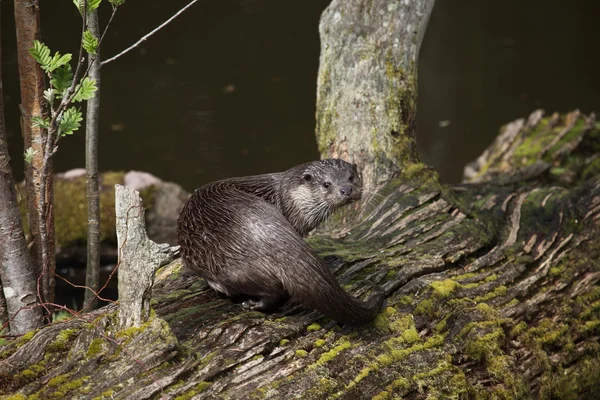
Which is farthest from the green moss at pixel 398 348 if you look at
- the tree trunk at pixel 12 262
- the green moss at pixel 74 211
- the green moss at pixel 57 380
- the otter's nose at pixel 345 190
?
the green moss at pixel 74 211

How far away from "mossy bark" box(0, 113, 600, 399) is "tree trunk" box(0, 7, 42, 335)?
1.54 feet

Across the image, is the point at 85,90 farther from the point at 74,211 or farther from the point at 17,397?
the point at 74,211

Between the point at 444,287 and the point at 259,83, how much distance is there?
5.87 meters

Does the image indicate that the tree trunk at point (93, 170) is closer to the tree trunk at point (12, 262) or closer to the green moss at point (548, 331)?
the tree trunk at point (12, 262)

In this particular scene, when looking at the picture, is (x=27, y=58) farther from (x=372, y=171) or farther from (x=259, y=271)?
(x=372, y=171)

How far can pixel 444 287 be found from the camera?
3.43m

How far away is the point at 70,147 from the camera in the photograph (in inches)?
305

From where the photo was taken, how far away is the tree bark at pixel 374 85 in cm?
455

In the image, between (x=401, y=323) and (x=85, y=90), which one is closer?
(x=85, y=90)

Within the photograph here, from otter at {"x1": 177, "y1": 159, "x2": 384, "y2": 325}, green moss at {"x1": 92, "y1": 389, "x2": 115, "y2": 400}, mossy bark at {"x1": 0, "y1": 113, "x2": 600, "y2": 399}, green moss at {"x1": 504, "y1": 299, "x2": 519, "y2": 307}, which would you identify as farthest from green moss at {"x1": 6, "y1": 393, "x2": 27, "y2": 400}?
green moss at {"x1": 504, "y1": 299, "x2": 519, "y2": 307}

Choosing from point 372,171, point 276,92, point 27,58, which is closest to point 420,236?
point 372,171

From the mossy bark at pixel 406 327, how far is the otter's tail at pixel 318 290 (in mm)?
130

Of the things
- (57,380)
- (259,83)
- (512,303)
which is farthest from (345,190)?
(259,83)

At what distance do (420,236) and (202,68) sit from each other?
5776 mm
